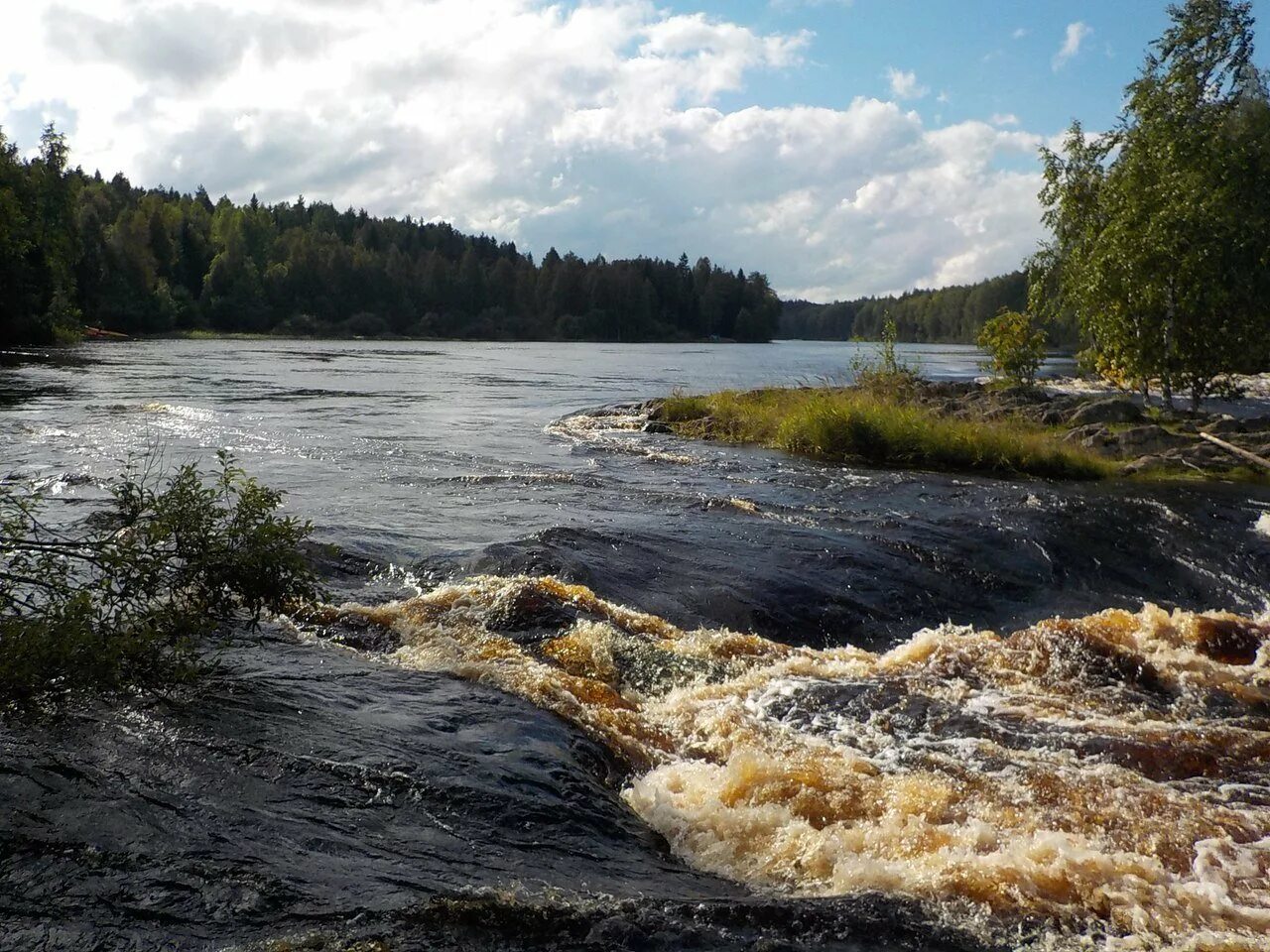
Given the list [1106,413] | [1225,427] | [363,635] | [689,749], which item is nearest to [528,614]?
[363,635]

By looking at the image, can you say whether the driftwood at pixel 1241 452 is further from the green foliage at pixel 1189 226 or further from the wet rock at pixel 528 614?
the wet rock at pixel 528 614

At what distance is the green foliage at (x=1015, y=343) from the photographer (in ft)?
119

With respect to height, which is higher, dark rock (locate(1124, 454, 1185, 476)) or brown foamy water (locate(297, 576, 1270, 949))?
dark rock (locate(1124, 454, 1185, 476))

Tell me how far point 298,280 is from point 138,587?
410ft

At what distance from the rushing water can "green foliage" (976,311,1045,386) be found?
21.6 metres

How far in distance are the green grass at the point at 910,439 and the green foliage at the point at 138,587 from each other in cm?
1633

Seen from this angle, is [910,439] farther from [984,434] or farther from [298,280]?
[298,280]

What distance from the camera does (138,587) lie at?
6145 mm

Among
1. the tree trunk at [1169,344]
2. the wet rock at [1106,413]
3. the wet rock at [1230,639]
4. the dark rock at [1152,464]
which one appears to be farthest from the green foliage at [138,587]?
the tree trunk at [1169,344]

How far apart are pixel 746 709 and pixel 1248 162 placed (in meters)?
24.8

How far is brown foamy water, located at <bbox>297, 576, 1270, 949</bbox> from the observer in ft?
17.9

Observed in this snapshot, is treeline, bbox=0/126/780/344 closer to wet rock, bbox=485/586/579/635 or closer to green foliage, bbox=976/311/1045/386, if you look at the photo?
green foliage, bbox=976/311/1045/386

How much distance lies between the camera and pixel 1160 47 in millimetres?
28469

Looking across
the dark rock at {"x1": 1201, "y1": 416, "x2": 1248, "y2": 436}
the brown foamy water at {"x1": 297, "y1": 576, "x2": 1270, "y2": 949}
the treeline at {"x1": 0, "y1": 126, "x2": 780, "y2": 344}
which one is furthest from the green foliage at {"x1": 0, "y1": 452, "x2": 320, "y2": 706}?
the treeline at {"x1": 0, "y1": 126, "x2": 780, "y2": 344}
